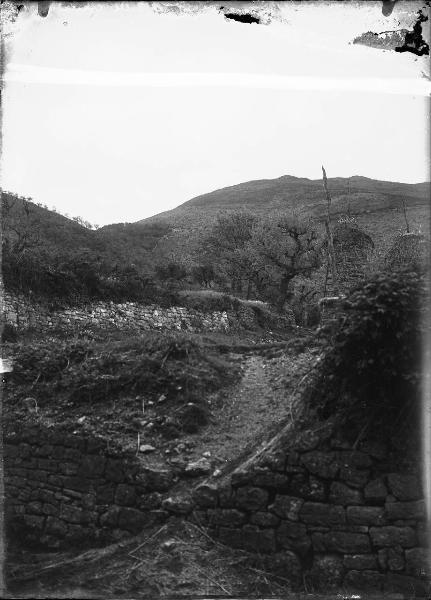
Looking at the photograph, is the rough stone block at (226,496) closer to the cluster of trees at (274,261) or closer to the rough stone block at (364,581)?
the rough stone block at (364,581)

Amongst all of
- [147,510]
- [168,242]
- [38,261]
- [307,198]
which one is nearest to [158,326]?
[38,261]

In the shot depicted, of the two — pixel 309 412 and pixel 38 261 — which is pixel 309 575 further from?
pixel 38 261

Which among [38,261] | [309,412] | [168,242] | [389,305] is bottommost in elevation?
[309,412]

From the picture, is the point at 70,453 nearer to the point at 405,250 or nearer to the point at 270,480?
the point at 270,480

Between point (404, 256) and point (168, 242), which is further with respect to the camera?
point (168, 242)

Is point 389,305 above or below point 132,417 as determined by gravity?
above

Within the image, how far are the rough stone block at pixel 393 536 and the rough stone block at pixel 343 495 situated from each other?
0.32m

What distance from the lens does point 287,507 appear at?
19.2ft

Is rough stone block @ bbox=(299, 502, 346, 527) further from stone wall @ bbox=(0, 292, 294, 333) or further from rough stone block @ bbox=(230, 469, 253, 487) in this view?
stone wall @ bbox=(0, 292, 294, 333)

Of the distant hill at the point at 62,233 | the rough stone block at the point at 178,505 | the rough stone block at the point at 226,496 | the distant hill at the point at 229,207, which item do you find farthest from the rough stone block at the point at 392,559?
the distant hill at the point at 62,233

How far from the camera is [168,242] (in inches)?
1940

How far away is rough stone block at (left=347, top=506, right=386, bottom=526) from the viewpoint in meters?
5.49

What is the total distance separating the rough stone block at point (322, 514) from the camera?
5.62 metres

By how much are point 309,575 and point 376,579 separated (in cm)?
67
